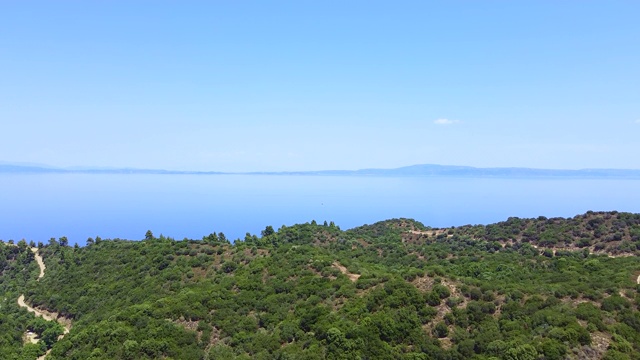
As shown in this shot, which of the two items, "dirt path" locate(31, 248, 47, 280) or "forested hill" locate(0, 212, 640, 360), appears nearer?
"forested hill" locate(0, 212, 640, 360)

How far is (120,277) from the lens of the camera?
52.3 meters

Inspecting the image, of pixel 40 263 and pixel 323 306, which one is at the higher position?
pixel 323 306

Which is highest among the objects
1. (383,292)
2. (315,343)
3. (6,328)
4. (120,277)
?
(383,292)

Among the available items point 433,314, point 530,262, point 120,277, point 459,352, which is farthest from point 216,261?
point 530,262

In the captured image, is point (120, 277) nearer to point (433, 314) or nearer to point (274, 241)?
point (274, 241)

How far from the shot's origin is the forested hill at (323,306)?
25.7m

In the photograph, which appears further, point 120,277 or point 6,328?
point 120,277

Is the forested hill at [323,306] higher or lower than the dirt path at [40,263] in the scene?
higher

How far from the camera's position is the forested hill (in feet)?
84.3

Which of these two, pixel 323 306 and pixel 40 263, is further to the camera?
pixel 40 263

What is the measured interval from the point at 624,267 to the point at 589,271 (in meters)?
3.09

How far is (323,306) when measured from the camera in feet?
108

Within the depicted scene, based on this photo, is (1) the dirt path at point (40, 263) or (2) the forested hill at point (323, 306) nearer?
(2) the forested hill at point (323, 306)

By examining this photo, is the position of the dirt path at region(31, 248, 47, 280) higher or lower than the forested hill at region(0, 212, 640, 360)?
lower
